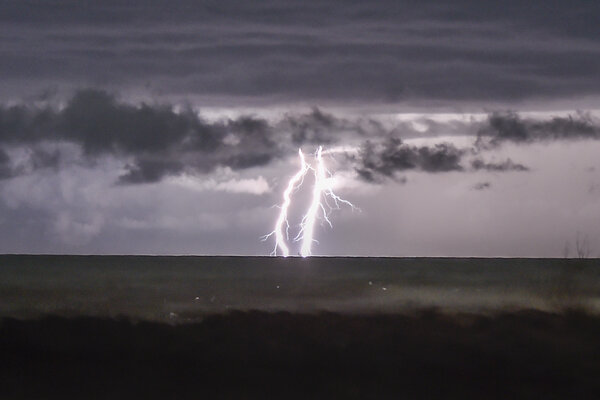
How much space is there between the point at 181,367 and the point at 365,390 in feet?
20.7

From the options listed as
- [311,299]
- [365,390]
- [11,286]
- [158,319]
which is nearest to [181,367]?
[365,390]

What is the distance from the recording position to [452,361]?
3534 centimetres

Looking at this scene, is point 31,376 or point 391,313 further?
point 391,313

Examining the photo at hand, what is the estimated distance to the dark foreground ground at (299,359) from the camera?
2842 centimetres

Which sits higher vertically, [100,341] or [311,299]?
[311,299]

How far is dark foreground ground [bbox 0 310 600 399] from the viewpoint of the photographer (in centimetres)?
2842

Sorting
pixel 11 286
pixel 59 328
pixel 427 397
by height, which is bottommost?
pixel 427 397

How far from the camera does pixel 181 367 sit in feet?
107

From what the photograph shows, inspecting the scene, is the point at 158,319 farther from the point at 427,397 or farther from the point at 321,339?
the point at 427,397

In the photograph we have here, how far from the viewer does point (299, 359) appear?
A: 3538 centimetres

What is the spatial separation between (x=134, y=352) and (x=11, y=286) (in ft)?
279

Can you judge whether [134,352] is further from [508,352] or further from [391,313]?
[391,313]

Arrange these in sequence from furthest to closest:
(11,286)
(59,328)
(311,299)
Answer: (11,286)
(311,299)
(59,328)

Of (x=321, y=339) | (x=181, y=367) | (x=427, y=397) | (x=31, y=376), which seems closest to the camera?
(x=427, y=397)
